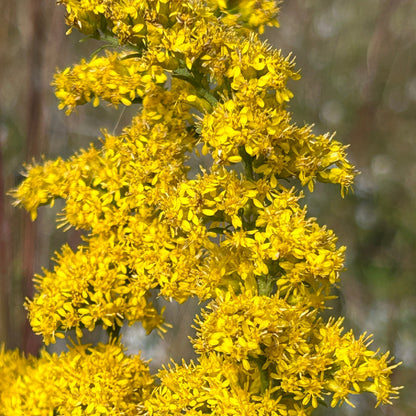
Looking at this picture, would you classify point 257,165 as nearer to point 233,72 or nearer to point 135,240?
point 233,72

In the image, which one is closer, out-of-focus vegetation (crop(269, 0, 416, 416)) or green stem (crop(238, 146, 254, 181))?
green stem (crop(238, 146, 254, 181))

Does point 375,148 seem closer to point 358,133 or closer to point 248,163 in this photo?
point 358,133

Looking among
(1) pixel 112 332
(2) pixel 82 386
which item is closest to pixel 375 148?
(1) pixel 112 332

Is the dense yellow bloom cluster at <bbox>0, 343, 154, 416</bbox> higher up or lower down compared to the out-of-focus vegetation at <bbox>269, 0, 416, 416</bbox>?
lower down

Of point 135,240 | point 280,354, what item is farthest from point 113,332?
point 280,354

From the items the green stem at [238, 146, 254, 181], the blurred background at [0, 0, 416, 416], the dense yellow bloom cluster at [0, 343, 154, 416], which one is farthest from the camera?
the blurred background at [0, 0, 416, 416]

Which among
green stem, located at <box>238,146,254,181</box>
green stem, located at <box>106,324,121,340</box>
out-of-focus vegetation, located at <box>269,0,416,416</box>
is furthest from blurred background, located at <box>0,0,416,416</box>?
green stem, located at <box>238,146,254,181</box>

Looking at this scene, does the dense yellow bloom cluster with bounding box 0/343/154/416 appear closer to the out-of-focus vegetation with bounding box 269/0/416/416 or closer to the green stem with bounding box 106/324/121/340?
the green stem with bounding box 106/324/121/340

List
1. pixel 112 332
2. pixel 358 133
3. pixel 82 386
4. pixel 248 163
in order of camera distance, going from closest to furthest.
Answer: pixel 248 163 < pixel 82 386 < pixel 112 332 < pixel 358 133

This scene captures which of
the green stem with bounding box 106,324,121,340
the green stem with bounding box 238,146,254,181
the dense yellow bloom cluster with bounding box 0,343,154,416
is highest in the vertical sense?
the green stem with bounding box 238,146,254,181

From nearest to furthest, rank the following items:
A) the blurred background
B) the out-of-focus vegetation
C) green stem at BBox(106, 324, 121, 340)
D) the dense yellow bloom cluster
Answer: the dense yellow bloom cluster, green stem at BBox(106, 324, 121, 340), the blurred background, the out-of-focus vegetation
